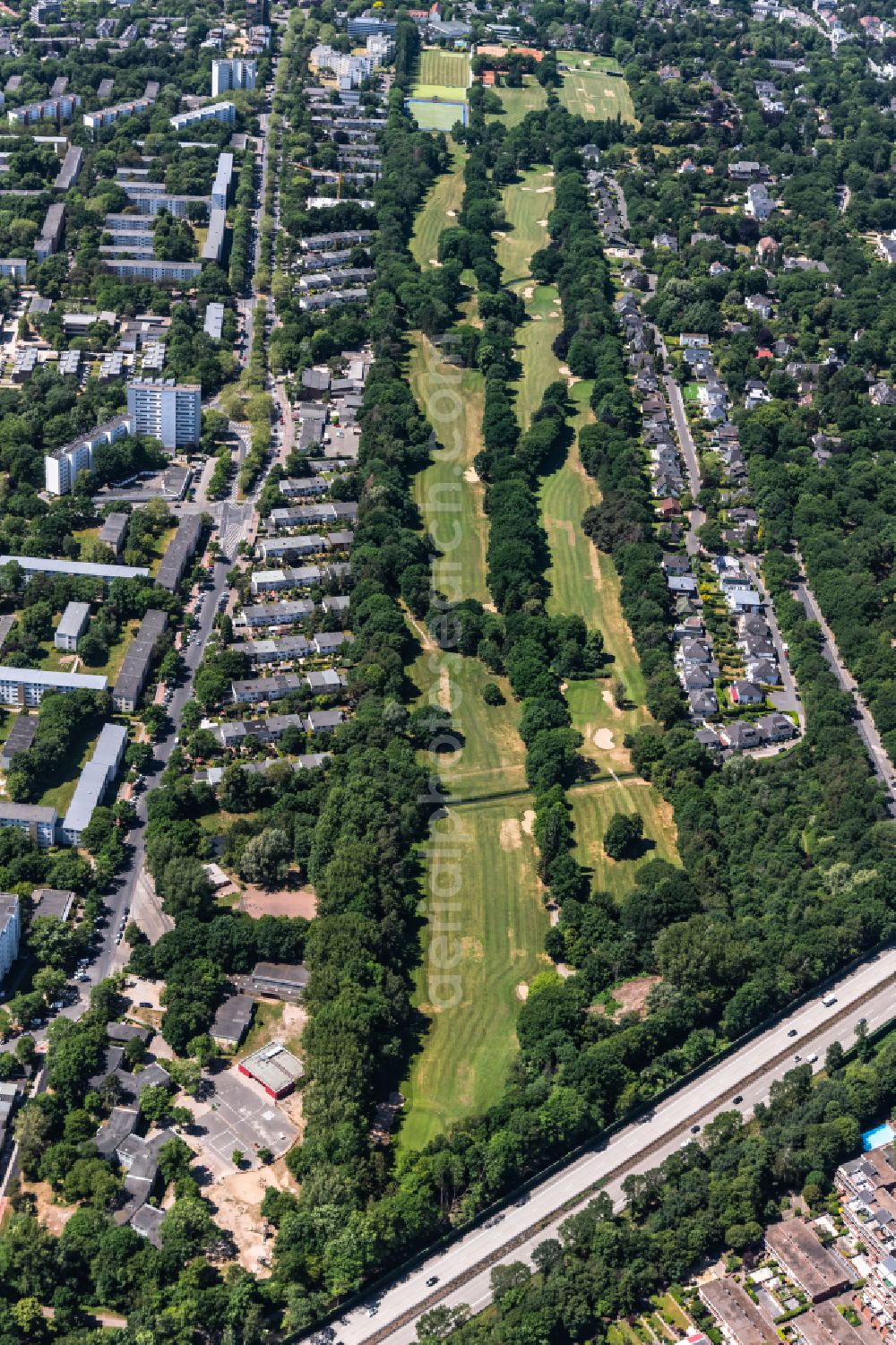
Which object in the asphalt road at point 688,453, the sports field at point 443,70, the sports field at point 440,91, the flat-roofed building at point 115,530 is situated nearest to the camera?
the flat-roofed building at point 115,530

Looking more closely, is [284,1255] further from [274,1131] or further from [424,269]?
[424,269]

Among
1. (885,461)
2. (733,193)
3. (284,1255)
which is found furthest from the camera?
(733,193)

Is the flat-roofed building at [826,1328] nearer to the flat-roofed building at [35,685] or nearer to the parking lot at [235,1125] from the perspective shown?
the parking lot at [235,1125]

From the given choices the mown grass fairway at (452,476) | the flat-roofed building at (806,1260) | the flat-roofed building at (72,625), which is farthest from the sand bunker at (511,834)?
the flat-roofed building at (72,625)

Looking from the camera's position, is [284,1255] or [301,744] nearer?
[284,1255]

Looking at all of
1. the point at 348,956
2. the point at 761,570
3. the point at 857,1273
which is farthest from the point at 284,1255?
the point at 761,570


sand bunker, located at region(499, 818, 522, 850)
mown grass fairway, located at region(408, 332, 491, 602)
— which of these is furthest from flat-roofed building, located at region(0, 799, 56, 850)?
mown grass fairway, located at region(408, 332, 491, 602)
